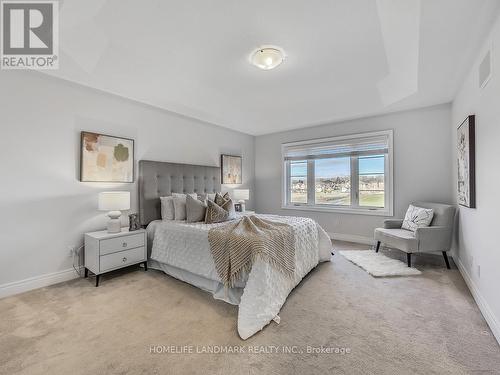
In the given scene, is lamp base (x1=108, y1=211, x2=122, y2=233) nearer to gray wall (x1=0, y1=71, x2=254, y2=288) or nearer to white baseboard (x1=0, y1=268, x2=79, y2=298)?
gray wall (x1=0, y1=71, x2=254, y2=288)

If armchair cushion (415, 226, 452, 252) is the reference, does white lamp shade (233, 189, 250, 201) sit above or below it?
above

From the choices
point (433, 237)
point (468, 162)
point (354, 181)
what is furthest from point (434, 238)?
point (354, 181)

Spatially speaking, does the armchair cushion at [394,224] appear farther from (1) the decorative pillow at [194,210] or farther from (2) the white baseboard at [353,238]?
(1) the decorative pillow at [194,210]

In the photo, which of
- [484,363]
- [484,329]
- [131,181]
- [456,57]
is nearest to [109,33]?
[131,181]

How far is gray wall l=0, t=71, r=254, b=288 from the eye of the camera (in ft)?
8.02

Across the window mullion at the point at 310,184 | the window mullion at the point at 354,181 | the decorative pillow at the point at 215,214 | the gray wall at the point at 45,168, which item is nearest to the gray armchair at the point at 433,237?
the window mullion at the point at 354,181

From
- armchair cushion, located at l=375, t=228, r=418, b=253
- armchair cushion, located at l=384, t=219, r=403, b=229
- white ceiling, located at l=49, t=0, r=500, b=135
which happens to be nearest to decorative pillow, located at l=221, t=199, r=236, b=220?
white ceiling, located at l=49, t=0, r=500, b=135

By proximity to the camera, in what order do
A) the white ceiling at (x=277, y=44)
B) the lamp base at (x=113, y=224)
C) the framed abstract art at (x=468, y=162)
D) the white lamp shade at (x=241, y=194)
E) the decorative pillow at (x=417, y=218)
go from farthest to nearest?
1. the white lamp shade at (x=241, y=194)
2. the decorative pillow at (x=417, y=218)
3. the lamp base at (x=113, y=224)
4. the framed abstract art at (x=468, y=162)
5. the white ceiling at (x=277, y=44)

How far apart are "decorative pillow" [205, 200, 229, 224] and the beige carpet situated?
0.86 metres

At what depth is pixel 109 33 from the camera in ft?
6.45

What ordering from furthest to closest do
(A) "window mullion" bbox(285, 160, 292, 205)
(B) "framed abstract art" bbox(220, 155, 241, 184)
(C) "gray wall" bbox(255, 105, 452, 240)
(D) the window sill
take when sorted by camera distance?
(A) "window mullion" bbox(285, 160, 292, 205) < (B) "framed abstract art" bbox(220, 155, 241, 184) < (D) the window sill < (C) "gray wall" bbox(255, 105, 452, 240)

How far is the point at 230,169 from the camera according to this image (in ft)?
16.6

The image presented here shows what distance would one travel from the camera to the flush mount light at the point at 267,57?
7.20 feet

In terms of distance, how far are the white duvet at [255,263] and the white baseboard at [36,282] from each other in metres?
0.97
